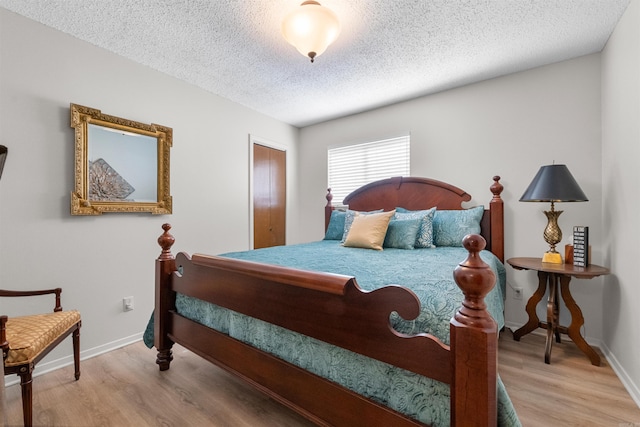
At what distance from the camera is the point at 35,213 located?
2.04m

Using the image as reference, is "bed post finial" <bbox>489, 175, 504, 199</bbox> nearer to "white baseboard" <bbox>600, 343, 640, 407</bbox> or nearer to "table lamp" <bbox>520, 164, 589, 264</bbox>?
"table lamp" <bbox>520, 164, 589, 264</bbox>

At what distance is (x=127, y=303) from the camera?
2.52 metres

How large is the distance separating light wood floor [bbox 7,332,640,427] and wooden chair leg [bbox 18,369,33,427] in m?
0.13

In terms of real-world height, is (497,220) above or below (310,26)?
below

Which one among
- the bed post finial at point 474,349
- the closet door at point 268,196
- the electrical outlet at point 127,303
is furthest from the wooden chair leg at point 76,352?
the bed post finial at point 474,349

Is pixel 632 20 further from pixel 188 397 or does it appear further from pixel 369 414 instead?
pixel 188 397

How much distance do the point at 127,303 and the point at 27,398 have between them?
1.15 metres

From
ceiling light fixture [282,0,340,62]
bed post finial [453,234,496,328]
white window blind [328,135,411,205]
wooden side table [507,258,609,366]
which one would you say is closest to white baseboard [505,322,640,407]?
wooden side table [507,258,609,366]

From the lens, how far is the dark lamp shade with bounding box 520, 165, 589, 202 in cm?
212

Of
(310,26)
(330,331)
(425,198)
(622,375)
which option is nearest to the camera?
(330,331)

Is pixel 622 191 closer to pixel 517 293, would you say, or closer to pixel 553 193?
pixel 553 193

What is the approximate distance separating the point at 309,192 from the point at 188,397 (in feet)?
10.00

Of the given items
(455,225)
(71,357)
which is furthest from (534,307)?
(71,357)

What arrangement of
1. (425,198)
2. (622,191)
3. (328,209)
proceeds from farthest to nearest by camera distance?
(328,209)
(425,198)
(622,191)
